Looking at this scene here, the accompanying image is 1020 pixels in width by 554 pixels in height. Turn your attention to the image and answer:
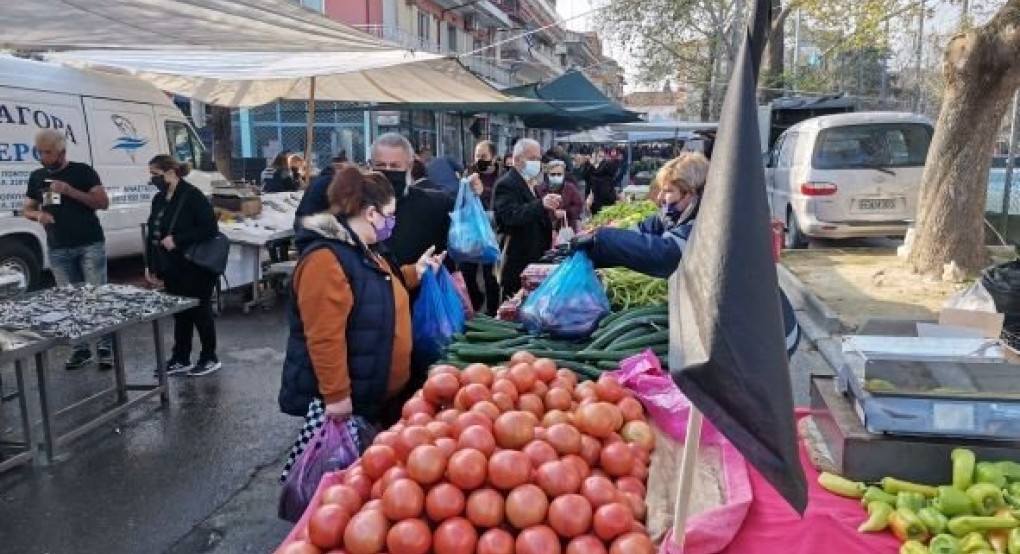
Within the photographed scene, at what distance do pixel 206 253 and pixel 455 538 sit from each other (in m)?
4.94

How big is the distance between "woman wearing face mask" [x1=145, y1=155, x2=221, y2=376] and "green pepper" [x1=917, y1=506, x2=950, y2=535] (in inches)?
220

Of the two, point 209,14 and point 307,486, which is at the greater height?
point 209,14

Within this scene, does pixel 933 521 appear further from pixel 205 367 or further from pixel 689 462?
pixel 205 367

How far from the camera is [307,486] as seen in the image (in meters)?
3.07

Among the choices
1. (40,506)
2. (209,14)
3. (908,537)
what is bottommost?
(40,506)

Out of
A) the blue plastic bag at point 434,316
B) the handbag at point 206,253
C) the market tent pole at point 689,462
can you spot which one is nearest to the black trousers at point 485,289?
the handbag at point 206,253

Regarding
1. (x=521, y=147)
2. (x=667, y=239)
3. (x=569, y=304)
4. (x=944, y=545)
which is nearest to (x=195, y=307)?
(x=521, y=147)

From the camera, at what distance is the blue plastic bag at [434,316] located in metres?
3.81

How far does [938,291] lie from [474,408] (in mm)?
7656

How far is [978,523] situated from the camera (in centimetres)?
209

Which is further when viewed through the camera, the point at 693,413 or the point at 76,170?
the point at 76,170

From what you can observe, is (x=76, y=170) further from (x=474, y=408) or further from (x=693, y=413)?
(x=693, y=413)

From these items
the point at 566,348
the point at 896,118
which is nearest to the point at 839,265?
the point at 896,118

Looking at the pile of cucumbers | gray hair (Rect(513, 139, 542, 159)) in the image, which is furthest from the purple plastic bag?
gray hair (Rect(513, 139, 542, 159))
